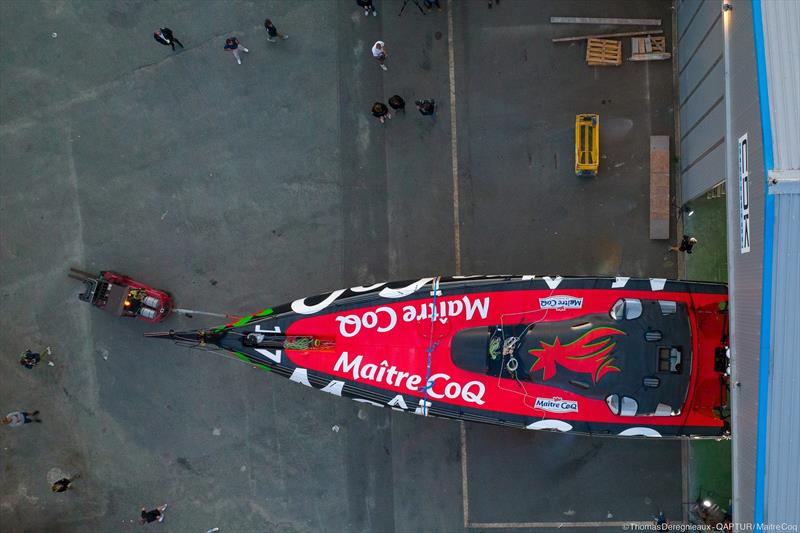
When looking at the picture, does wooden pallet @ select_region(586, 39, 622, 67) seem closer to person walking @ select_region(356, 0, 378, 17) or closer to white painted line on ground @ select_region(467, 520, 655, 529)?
person walking @ select_region(356, 0, 378, 17)

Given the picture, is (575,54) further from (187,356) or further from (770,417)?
(187,356)

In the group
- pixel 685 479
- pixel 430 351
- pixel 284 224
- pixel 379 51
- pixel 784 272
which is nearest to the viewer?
pixel 784 272

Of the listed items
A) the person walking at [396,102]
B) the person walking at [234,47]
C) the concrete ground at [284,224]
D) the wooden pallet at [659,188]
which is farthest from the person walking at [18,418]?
the wooden pallet at [659,188]

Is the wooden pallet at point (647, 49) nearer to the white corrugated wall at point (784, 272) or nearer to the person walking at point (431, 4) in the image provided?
the white corrugated wall at point (784, 272)

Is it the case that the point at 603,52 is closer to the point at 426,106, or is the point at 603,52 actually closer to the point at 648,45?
the point at 648,45

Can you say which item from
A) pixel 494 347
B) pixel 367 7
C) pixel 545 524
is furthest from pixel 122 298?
pixel 545 524

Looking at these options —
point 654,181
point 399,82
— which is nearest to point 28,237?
point 399,82
